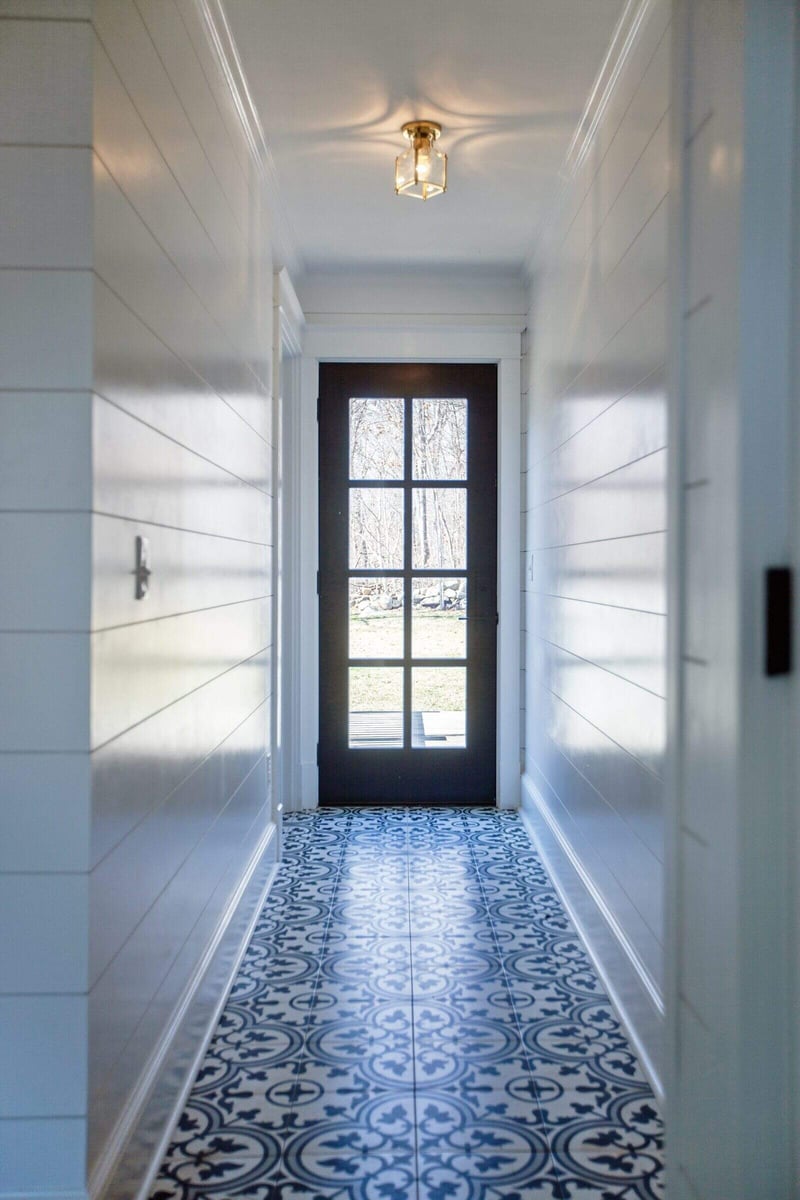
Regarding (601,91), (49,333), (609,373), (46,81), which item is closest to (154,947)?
(49,333)

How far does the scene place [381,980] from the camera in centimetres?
251

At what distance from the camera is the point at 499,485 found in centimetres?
431

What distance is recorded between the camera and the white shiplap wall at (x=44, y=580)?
135cm

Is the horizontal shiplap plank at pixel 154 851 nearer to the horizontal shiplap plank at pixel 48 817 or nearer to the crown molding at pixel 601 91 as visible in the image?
the horizontal shiplap plank at pixel 48 817

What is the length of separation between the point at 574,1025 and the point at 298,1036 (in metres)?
0.68

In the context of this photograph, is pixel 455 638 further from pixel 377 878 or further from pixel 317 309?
pixel 317 309

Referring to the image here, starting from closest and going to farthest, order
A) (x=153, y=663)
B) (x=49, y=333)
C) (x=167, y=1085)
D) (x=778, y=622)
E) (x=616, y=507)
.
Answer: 1. (x=778, y=622)
2. (x=49, y=333)
3. (x=153, y=663)
4. (x=167, y=1085)
5. (x=616, y=507)

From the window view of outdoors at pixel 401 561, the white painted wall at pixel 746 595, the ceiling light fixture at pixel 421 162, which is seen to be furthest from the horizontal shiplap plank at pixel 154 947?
the ceiling light fixture at pixel 421 162

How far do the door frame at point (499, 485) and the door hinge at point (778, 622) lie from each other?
10.8 ft

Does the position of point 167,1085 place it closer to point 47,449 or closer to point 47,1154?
point 47,1154

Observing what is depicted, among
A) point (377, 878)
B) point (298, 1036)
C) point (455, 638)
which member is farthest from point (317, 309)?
point (298, 1036)

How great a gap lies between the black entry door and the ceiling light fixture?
1520mm

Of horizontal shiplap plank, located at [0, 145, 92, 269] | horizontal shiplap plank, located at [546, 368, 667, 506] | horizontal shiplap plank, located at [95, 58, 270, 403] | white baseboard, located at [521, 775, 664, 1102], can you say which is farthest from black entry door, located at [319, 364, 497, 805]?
horizontal shiplap plank, located at [0, 145, 92, 269]

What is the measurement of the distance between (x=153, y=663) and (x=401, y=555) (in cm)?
268
